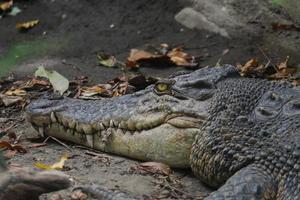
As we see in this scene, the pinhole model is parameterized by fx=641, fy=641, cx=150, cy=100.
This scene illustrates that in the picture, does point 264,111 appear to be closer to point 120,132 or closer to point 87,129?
point 120,132

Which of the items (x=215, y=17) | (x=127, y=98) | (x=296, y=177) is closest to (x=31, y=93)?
(x=127, y=98)

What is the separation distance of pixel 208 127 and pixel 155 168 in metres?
0.42

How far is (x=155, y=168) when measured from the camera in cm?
367

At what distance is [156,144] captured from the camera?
3.70 m

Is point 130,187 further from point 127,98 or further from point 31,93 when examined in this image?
point 31,93

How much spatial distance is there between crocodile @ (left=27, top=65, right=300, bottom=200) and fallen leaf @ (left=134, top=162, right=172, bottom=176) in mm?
43

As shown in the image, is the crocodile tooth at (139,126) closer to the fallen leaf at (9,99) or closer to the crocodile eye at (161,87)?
the crocodile eye at (161,87)

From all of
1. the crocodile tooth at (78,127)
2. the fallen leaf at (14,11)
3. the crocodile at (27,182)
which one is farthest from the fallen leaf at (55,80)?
the crocodile at (27,182)

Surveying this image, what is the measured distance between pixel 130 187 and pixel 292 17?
3.35m

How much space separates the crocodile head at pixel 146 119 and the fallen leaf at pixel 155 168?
0.14ft

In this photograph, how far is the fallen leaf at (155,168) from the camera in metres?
3.63

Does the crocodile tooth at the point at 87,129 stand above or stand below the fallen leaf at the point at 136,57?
above

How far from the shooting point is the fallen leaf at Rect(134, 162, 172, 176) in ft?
11.9

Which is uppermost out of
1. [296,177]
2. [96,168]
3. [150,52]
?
[296,177]
